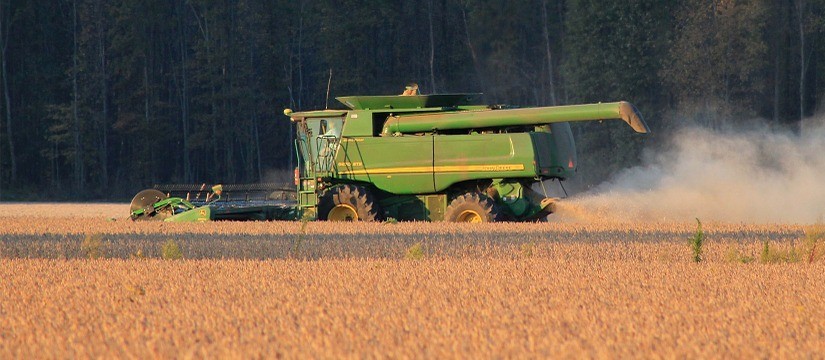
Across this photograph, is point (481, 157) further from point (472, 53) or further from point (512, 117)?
point (472, 53)

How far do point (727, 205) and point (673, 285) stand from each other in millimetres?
12031

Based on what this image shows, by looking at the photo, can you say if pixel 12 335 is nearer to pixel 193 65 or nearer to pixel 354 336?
pixel 354 336

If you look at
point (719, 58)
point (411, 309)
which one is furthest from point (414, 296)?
point (719, 58)

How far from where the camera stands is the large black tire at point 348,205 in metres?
22.7

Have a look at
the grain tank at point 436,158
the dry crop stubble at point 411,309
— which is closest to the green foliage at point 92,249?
the dry crop stubble at point 411,309

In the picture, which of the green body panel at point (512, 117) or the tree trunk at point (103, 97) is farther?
the tree trunk at point (103, 97)

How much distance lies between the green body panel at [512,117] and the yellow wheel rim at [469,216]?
1472 mm

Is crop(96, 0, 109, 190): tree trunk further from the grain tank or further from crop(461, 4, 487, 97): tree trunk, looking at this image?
the grain tank

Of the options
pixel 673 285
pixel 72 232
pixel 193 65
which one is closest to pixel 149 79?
pixel 193 65

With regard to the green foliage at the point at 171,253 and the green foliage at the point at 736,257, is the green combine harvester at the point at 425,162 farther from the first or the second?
the green foliage at the point at 171,253

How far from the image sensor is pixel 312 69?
52.9m

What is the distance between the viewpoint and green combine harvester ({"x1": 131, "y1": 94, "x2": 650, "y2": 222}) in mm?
21766

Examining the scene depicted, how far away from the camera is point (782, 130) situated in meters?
45.2

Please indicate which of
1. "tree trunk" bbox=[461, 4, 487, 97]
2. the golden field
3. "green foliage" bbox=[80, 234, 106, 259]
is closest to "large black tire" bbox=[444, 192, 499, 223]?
the golden field
